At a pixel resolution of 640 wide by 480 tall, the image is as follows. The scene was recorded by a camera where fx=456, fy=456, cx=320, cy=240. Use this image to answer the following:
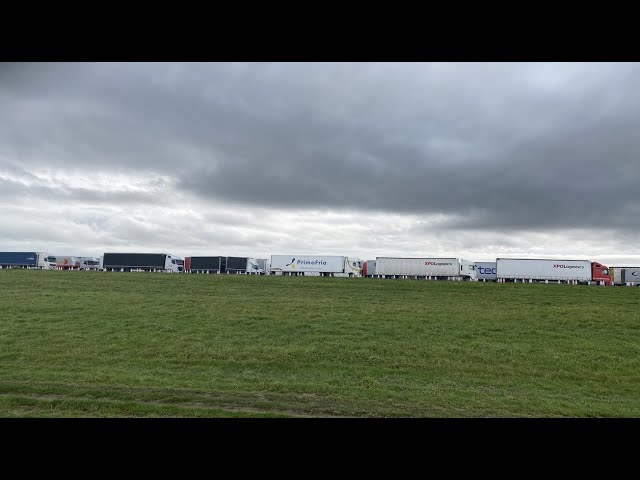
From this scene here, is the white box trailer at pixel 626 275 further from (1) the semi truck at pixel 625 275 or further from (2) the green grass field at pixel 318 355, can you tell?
(2) the green grass field at pixel 318 355

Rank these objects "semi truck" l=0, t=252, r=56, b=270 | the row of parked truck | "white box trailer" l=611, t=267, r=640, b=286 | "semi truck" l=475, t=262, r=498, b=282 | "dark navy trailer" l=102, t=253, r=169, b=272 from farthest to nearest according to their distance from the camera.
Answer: "semi truck" l=0, t=252, r=56, b=270
"dark navy trailer" l=102, t=253, r=169, b=272
"semi truck" l=475, t=262, r=498, b=282
"white box trailer" l=611, t=267, r=640, b=286
the row of parked truck

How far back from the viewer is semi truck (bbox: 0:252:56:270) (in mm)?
49406

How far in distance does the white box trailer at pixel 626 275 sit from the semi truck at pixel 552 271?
185 cm

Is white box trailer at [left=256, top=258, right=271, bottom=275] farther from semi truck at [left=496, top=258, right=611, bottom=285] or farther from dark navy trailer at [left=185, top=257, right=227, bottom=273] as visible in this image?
semi truck at [left=496, top=258, right=611, bottom=285]

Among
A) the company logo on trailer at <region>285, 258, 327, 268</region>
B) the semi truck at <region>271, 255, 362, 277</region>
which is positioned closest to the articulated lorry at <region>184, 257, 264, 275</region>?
the semi truck at <region>271, 255, 362, 277</region>

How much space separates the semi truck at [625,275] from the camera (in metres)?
37.2

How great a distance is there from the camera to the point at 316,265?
4269cm

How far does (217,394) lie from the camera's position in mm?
8875

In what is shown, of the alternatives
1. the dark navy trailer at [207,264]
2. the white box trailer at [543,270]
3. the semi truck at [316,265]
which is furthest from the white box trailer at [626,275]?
the dark navy trailer at [207,264]

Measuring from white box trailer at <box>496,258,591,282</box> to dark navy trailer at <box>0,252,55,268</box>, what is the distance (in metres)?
46.3
